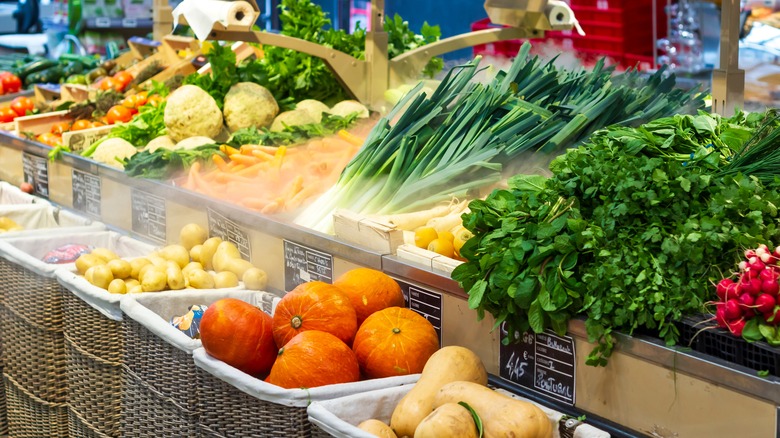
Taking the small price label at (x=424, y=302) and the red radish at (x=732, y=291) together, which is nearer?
the red radish at (x=732, y=291)

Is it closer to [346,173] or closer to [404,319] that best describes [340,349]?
[404,319]

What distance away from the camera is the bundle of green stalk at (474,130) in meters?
2.96

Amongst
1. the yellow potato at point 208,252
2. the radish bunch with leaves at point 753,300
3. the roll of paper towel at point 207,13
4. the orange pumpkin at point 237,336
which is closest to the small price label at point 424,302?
the orange pumpkin at point 237,336

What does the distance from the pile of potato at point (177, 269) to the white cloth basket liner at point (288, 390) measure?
2.64 feet

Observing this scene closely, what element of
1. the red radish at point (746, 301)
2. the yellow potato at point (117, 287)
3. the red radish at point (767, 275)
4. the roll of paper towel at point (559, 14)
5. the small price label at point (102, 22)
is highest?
the roll of paper towel at point (559, 14)

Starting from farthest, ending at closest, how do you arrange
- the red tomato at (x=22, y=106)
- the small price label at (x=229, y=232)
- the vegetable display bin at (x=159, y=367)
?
the red tomato at (x=22, y=106)
the small price label at (x=229, y=232)
the vegetable display bin at (x=159, y=367)

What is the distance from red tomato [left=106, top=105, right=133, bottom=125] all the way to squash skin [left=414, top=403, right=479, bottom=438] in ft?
11.9

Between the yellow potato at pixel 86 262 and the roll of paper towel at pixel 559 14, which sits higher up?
the roll of paper towel at pixel 559 14

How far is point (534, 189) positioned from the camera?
2387 millimetres

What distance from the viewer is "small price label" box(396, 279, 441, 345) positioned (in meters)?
2.54

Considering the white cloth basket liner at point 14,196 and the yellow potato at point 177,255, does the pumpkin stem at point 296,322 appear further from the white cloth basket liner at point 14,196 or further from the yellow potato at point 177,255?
the white cloth basket liner at point 14,196

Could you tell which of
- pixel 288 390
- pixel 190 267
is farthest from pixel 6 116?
pixel 288 390

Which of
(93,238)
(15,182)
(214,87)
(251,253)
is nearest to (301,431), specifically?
(251,253)

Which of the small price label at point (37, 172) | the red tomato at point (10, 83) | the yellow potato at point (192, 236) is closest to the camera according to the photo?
the yellow potato at point (192, 236)
